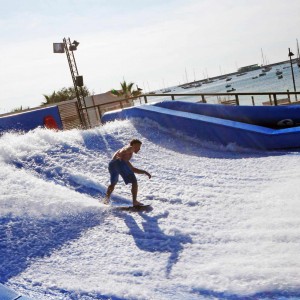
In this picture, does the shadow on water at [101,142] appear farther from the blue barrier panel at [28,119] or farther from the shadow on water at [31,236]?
the shadow on water at [31,236]

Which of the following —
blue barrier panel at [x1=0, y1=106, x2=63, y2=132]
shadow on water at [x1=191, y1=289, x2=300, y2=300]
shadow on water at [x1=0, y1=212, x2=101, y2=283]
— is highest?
blue barrier panel at [x1=0, y1=106, x2=63, y2=132]

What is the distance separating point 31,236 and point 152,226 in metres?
1.74

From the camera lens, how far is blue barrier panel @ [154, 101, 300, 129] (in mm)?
11508

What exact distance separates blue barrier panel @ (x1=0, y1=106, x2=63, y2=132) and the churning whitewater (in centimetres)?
265

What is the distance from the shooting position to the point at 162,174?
27.2 feet

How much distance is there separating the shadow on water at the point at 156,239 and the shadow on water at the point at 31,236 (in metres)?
0.71

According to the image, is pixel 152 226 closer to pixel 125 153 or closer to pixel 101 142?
pixel 125 153

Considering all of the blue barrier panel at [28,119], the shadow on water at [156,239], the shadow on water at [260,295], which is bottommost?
the shadow on water at [260,295]

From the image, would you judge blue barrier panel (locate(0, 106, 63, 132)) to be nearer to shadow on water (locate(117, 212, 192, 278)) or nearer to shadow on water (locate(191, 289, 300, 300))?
shadow on water (locate(117, 212, 192, 278))

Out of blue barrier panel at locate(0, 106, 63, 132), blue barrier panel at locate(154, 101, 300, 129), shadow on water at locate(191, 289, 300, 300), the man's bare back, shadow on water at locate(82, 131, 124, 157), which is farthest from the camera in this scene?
blue barrier panel at locate(0, 106, 63, 132)

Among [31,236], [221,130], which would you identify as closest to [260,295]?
[31,236]

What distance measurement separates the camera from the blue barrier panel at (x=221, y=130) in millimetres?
10258

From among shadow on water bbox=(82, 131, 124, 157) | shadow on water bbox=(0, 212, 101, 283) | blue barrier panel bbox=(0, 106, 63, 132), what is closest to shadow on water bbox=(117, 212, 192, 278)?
shadow on water bbox=(0, 212, 101, 283)

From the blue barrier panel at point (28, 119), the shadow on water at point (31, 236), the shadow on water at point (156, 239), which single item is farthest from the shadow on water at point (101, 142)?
the shadow on water at point (156, 239)
